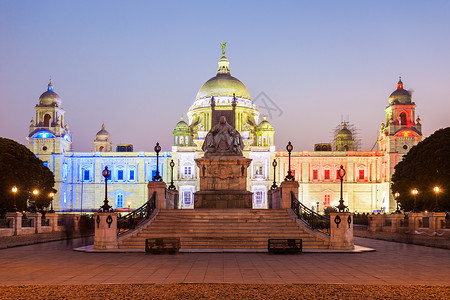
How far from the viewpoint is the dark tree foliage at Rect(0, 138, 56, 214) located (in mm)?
52281

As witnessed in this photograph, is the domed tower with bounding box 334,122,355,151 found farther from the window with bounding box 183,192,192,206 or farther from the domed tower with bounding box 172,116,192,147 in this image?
the window with bounding box 183,192,192,206

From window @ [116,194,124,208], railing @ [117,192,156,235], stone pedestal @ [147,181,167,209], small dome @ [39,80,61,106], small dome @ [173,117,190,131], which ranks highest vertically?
small dome @ [39,80,61,106]

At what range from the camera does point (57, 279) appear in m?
13.6

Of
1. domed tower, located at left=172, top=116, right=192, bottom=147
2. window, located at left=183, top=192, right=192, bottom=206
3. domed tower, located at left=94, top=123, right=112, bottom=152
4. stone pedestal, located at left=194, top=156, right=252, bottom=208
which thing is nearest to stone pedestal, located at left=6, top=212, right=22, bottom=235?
stone pedestal, located at left=194, top=156, right=252, bottom=208

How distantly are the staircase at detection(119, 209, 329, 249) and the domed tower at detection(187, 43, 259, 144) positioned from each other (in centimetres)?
8330

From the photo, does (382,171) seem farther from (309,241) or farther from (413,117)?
(309,241)

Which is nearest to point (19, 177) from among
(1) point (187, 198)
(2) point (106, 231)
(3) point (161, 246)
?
(2) point (106, 231)

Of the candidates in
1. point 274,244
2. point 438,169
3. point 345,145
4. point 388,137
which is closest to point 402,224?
point 438,169

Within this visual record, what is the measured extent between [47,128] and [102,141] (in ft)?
83.1

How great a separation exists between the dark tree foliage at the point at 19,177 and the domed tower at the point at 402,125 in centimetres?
6183

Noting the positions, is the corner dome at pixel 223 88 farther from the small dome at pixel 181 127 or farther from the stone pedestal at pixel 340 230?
the stone pedestal at pixel 340 230

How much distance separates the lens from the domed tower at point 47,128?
323ft

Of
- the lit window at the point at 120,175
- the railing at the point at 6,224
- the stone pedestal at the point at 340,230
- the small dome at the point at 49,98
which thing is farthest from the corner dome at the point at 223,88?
the stone pedestal at the point at 340,230

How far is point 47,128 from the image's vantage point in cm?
9850
